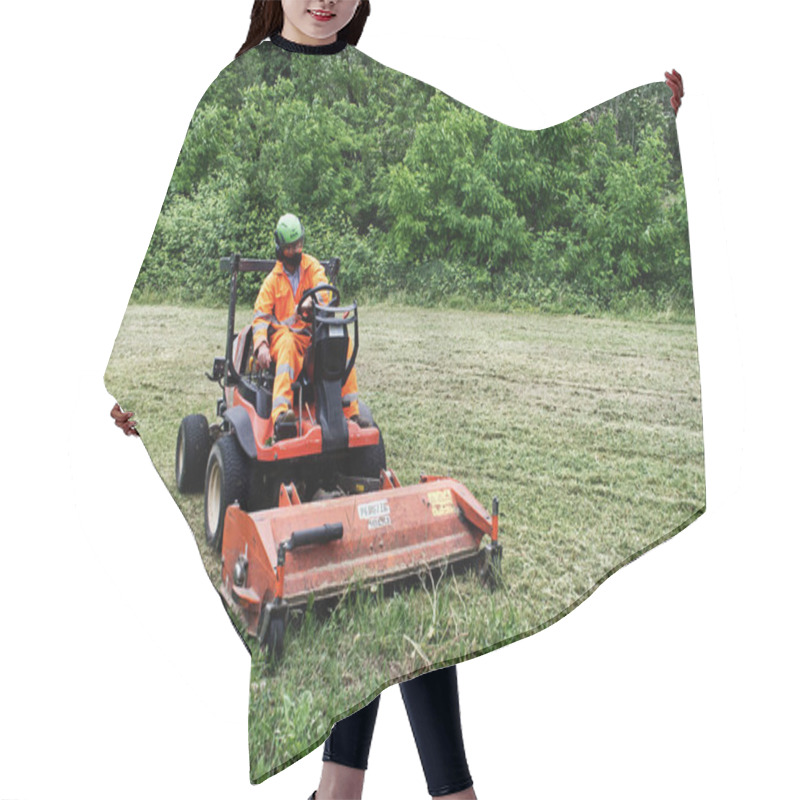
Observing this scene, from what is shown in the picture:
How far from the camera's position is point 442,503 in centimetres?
314

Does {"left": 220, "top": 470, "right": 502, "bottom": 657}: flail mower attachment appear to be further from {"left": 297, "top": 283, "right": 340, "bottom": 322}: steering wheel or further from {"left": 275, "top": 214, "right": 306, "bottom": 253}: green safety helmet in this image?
{"left": 275, "top": 214, "right": 306, "bottom": 253}: green safety helmet

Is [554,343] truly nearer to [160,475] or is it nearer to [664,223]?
[664,223]

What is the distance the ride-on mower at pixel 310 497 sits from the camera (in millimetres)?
2990

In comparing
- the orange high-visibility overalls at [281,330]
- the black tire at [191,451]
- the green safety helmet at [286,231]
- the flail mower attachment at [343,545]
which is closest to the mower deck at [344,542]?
the flail mower attachment at [343,545]

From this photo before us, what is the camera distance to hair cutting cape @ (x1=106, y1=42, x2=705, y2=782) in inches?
119

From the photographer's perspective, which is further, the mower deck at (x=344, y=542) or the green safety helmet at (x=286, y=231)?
the green safety helmet at (x=286, y=231)

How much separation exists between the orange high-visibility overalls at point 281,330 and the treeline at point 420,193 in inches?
3.4

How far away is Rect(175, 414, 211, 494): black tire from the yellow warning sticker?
1.76ft

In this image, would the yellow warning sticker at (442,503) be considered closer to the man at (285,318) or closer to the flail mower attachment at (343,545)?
the flail mower attachment at (343,545)

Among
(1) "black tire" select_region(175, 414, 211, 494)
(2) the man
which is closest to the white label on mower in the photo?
(2) the man

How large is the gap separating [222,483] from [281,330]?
1.23 feet

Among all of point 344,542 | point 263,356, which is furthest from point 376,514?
point 263,356

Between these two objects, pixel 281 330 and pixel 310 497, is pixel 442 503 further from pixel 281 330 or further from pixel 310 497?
pixel 281 330

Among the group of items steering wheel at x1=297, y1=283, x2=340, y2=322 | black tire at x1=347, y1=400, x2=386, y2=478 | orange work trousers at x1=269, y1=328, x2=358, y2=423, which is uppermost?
steering wheel at x1=297, y1=283, x2=340, y2=322
